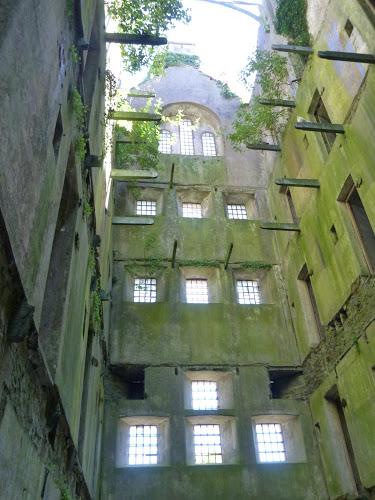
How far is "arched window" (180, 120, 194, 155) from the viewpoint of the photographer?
2103 centimetres

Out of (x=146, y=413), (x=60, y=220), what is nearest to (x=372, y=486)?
(x=146, y=413)

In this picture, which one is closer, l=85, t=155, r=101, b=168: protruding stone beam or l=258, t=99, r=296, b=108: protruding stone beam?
l=85, t=155, r=101, b=168: protruding stone beam

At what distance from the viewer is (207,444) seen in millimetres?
13398

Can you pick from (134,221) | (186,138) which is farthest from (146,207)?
(134,221)

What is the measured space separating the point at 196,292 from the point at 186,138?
26.7 ft

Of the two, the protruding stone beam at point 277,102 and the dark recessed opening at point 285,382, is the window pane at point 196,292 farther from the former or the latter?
the protruding stone beam at point 277,102

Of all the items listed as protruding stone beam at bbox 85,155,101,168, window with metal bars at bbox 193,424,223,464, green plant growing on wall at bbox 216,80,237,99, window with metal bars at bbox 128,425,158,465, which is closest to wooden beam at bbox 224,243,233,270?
window with metal bars at bbox 193,424,223,464

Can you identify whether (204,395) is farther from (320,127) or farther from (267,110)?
(267,110)

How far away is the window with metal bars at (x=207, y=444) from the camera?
13055mm

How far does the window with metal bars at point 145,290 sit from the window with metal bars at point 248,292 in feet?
9.86

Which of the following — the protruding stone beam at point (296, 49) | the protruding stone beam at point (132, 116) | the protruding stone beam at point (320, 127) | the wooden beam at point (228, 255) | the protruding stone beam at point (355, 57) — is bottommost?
the wooden beam at point (228, 255)

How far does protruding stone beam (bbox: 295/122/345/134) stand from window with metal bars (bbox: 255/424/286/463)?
8491 mm

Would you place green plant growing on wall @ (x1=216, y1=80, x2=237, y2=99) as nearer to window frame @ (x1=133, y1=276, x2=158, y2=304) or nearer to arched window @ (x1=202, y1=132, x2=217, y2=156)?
arched window @ (x1=202, y1=132, x2=217, y2=156)

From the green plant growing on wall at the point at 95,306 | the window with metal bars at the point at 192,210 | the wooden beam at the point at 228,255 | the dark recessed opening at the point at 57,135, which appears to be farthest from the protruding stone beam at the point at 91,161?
the window with metal bars at the point at 192,210
